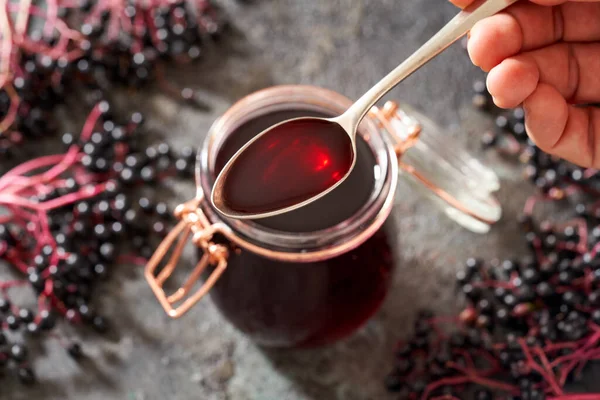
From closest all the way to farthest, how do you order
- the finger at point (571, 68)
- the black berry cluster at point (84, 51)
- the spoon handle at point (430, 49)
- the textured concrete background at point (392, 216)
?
the spoon handle at point (430, 49) → the finger at point (571, 68) → the textured concrete background at point (392, 216) → the black berry cluster at point (84, 51)

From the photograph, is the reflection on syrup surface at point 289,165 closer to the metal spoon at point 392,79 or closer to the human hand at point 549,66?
the metal spoon at point 392,79

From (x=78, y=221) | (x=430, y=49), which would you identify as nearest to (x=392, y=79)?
(x=430, y=49)

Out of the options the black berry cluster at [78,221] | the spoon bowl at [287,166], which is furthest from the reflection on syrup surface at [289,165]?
the black berry cluster at [78,221]

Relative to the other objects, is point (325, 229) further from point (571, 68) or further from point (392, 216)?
point (571, 68)

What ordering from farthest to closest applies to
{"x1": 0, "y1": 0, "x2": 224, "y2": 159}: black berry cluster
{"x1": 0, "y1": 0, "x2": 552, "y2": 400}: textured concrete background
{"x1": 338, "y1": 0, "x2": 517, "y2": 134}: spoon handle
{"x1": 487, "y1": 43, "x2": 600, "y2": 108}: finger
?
{"x1": 0, "y1": 0, "x2": 224, "y2": 159}: black berry cluster
{"x1": 0, "y1": 0, "x2": 552, "y2": 400}: textured concrete background
{"x1": 487, "y1": 43, "x2": 600, "y2": 108}: finger
{"x1": 338, "y1": 0, "x2": 517, "y2": 134}: spoon handle

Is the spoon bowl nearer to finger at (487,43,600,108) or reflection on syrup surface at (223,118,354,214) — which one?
reflection on syrup surface at (223,118,354,214)

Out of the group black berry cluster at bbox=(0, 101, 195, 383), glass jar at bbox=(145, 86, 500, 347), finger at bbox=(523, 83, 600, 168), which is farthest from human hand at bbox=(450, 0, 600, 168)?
black berry cluster at bbox=(0, 101, 195, 383)

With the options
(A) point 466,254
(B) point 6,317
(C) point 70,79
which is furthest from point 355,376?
(C) point 70,79
